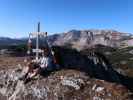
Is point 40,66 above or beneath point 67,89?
above

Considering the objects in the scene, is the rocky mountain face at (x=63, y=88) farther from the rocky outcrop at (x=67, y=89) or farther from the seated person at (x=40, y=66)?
the seated person at (x=40, y=66)

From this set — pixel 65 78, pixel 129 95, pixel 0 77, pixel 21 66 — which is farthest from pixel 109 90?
pixel 0 77

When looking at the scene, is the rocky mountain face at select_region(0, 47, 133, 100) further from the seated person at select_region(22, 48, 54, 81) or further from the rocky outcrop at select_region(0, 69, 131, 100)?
the seated person at select_region(22, 48, 54, 81)

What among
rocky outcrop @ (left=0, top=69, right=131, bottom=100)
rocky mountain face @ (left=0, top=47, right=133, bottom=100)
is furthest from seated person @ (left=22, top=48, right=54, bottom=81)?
rocky outcrop @ (left=0, top=69, right=131, bottom=100)

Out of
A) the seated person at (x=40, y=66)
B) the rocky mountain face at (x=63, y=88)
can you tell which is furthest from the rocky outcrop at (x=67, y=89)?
the seated person at (x=40, y=66)

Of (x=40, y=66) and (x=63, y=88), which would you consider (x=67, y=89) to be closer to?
(x=63, y=88)

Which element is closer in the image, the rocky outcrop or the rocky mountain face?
the rocky outcrop

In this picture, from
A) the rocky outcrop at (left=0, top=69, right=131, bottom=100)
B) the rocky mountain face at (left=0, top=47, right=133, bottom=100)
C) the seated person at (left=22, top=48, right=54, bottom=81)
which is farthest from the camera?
the seated person at (left=22, top=48, right=54, bottom=81)

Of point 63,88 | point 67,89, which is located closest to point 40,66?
point 63,88

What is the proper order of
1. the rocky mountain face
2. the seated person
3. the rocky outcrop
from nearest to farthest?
the rocky outcrop < the rocky mountain face < the seated person

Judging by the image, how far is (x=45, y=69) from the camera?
1508 inches

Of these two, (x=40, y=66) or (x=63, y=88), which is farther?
(x=40, y=66)

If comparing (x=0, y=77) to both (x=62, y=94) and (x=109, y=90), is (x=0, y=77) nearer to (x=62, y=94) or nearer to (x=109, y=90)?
(x=62, y=94)

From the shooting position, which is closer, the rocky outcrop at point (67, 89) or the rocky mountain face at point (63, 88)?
the rocky outcrop at point (67, 89)
